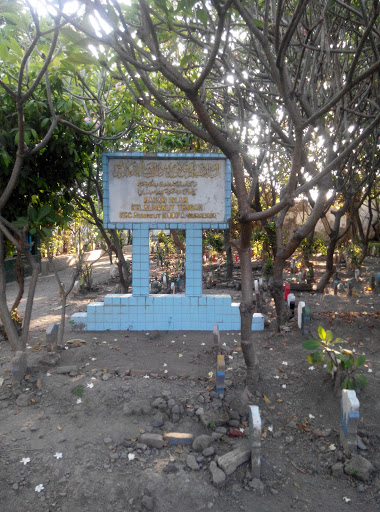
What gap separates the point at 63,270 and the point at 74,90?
438 inches

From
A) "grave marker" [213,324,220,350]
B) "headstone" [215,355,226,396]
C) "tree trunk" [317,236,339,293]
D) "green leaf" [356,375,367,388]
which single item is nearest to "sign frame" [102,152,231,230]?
"grave marker" [213,324,220,350]

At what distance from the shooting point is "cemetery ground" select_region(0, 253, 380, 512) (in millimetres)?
2961

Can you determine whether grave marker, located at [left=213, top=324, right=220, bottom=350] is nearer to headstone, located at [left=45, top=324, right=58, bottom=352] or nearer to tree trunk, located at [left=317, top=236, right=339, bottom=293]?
headstone, located at [left=45, top=324, right=58, bottom=352]

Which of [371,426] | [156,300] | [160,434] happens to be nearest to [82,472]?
[160,434]

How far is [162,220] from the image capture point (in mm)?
6613

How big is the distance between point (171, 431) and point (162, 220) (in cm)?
367

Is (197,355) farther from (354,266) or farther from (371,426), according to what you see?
(354,266)

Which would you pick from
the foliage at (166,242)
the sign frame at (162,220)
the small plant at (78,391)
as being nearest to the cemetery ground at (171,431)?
the small plant at (78,391)

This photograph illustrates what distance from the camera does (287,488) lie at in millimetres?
3070

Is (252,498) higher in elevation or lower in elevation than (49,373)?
lower

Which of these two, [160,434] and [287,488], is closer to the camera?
[287,488]

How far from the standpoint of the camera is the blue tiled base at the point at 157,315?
22.0ft

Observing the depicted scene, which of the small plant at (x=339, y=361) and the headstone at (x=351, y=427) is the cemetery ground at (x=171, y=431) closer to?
the headstone at (x=351, y=427)

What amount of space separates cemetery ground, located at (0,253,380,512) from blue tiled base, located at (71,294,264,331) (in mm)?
950
